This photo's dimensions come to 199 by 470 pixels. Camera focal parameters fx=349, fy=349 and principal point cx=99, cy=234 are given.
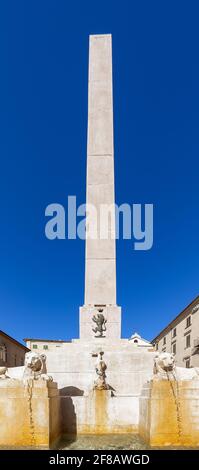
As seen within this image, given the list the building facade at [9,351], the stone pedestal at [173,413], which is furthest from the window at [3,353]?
the stone pedestal at [173,413]

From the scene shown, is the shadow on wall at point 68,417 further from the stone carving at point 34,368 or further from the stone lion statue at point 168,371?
the stone lion statue at point 168,371

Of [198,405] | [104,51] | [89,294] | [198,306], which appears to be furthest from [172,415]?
[198,306]

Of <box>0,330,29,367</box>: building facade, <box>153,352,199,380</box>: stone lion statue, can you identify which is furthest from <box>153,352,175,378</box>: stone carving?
<box>0,330,29,367</box>: building facade

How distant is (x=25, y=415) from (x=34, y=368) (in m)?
1.23

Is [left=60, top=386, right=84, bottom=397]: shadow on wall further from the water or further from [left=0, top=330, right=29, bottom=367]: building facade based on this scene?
[left=0, top=330, right=29, bottom=367]: building facade

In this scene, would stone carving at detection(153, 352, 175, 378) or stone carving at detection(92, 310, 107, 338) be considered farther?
stone carving at detection(92, 310, 107, 338)

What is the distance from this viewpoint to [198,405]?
9.76 metres

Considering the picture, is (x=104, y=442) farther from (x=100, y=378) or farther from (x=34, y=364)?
(x=34, y=364)

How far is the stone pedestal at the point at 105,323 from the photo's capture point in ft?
53.9

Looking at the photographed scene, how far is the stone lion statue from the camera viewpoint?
395 inches

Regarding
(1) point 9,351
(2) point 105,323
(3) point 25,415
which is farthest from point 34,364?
(1) point 9,351

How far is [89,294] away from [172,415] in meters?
8.28
